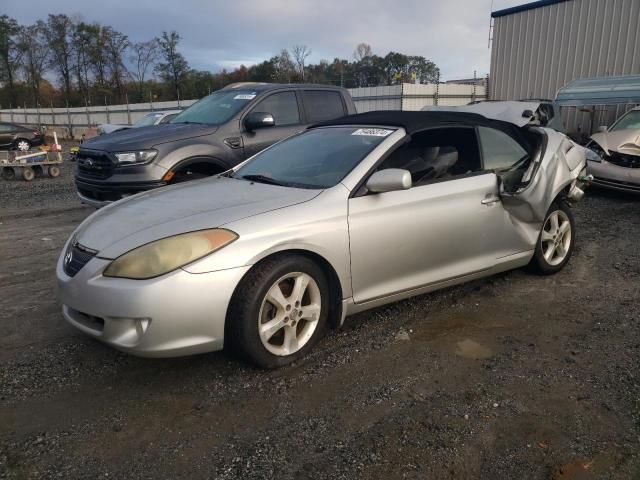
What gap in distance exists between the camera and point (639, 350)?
3.34 meters

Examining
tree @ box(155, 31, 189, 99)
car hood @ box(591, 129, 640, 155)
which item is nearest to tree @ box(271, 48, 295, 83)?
tree @ box(155, 31, 189, 99)

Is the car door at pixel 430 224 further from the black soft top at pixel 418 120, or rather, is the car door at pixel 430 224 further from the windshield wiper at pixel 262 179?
the windshield wiper at pixel 262 179

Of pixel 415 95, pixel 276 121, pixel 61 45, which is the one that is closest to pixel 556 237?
pixel 276 121

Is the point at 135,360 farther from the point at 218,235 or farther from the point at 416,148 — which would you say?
the point at 416,148

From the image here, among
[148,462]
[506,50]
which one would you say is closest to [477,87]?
[506,50]

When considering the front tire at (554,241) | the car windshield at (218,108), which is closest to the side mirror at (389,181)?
the front tire at (554,241)

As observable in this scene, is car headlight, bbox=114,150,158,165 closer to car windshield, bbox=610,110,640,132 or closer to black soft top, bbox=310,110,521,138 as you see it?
black soft top, bbox=310,110,521,138

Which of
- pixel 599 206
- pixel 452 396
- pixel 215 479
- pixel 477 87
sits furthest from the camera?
pixel 477 87

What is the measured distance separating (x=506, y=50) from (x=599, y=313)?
16759 mm

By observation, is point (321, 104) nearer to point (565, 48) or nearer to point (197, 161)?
point (197, 161)

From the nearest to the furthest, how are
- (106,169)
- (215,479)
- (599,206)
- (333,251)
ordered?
1. (215,479)
2. (333,251)
3. (106,169)
4. (599,206)

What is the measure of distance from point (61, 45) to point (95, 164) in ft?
186

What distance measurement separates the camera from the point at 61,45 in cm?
5362

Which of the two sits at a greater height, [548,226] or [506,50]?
[506,50]
